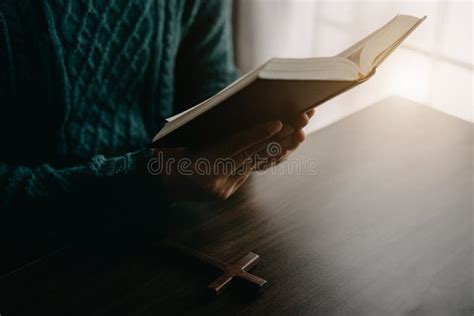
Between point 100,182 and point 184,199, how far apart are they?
6.0 inches

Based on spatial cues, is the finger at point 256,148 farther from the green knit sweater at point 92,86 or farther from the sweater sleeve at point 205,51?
the sweater sleeve at point 205,51

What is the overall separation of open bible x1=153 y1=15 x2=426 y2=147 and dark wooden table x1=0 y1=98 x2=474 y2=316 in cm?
17

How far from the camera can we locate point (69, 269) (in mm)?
843

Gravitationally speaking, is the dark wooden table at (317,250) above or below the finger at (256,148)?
below

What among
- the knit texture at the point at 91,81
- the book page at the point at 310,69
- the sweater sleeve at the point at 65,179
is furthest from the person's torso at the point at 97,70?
the book page at the point at 310,69

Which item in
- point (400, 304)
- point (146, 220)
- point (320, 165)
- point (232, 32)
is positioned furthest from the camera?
point (232, 32)

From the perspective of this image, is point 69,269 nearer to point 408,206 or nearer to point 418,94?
point 408,206

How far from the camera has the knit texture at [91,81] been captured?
1.05m

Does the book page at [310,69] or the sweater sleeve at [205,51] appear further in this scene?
the sweater sleeve at [205,51]

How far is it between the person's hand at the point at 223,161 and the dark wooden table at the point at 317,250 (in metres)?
0.03

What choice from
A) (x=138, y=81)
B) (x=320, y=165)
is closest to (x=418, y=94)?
(x=320, y=165)

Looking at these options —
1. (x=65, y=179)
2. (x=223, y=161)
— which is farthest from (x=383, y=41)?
(x=65, y=179)

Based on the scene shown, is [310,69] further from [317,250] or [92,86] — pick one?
[92,86]

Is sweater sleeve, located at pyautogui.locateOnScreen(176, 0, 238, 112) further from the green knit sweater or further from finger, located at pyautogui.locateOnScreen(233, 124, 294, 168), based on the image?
finger, located at pyautogui.locateOnScreen(233, 124, 294, 168)
